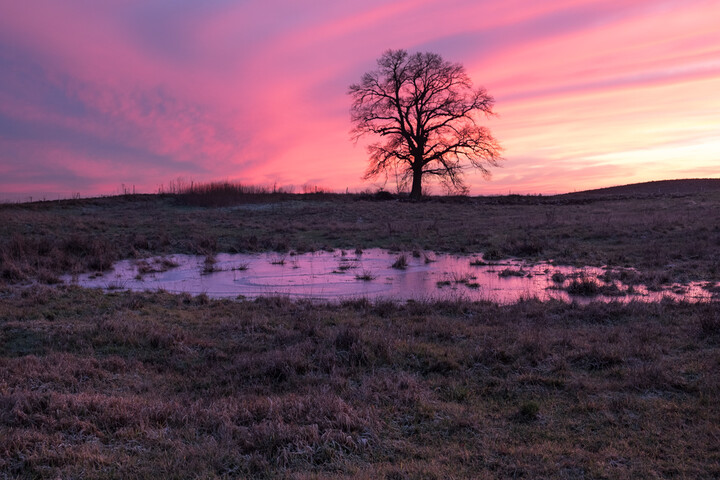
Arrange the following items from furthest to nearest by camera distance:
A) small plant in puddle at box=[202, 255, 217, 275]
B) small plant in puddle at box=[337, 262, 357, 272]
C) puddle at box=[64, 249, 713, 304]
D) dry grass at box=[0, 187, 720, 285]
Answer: small plant in puddle at box=[337, 262, 357, 272]
dry grass at box=[0, 187, 720, 285]
small plant in puddle at box=[202, 255, 217, 275]
puddle at box=[64, 249, 713, 304]

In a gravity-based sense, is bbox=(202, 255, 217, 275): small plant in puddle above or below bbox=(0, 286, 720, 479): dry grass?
above

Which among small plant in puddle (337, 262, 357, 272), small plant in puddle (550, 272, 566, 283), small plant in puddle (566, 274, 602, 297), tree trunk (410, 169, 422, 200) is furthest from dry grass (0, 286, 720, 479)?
tree trunk (410, 169, 422, 200)

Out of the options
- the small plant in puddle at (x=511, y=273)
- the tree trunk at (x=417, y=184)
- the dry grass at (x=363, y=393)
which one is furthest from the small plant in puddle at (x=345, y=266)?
the tree trunk at (x=417, y=184)

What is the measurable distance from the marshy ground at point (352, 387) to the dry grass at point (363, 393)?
0.02 metres

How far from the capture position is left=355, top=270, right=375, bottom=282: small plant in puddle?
13844 mm

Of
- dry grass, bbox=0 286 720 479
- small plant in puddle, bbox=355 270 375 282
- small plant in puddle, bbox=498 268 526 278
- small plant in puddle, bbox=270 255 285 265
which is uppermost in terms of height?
small plant in puddle, bbox=270 255 285 265

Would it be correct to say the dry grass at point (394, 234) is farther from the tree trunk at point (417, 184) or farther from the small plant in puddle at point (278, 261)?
the tree trunk at point (417, 184)

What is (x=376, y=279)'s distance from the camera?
1397cm

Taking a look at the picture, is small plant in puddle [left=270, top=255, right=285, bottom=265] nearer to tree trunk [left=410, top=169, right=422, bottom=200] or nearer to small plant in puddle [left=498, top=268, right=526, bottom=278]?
small plant in puddle [left=498, top=268, right=526, bottom=278]

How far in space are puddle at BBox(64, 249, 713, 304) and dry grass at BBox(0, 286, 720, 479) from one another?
197cm

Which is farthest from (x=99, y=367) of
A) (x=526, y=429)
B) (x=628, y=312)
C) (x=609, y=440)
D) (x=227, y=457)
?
(x=628, y=312)

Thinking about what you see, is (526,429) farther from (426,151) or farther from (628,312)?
(426,151)

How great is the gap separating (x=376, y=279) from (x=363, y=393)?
8.20 m

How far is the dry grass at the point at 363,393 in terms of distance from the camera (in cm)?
431
